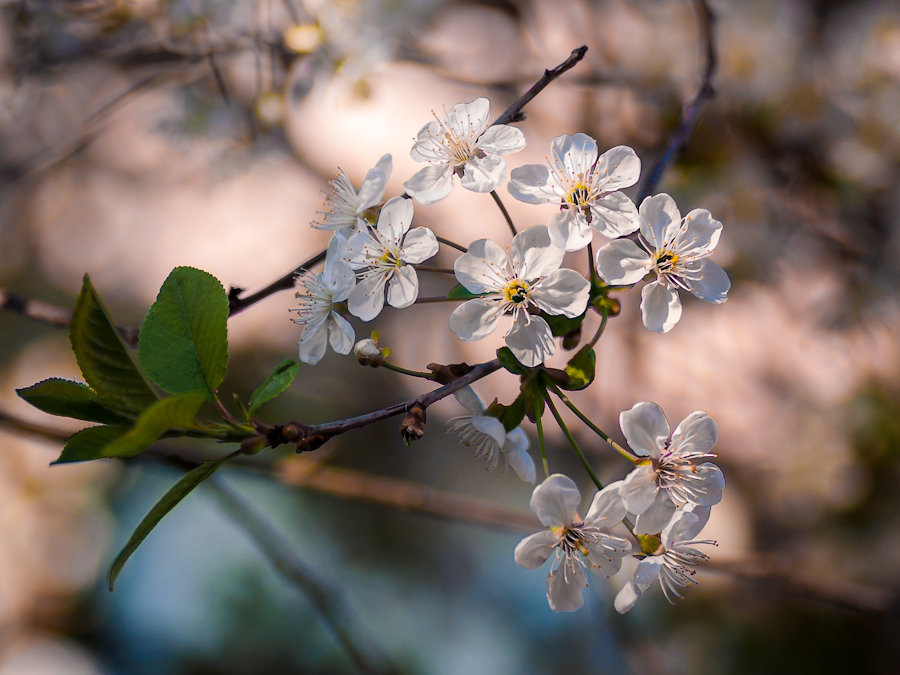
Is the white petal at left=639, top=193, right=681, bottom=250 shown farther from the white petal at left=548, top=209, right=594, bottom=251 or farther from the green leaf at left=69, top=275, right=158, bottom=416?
the green leaf at left=69, top=275, right=158, bottom=416

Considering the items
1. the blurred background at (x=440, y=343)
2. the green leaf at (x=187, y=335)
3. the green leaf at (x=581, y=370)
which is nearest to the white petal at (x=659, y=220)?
the green leaf at (x=581, y=370)

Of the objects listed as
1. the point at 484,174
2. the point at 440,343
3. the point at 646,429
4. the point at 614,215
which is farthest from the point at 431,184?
the point at 440,343

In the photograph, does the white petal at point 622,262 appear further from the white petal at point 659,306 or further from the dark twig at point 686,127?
the dark twig at point 686,127

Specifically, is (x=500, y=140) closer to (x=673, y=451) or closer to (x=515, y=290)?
(x=515, y=290)

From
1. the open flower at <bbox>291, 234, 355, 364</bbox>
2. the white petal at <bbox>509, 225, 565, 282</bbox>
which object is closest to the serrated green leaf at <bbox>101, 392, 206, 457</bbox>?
the open flower at <bbox>291, 234, 355, 364</bbox>

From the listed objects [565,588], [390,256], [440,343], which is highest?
[390,256]

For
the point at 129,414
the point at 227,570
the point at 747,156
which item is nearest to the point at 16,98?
the point at 227,570
